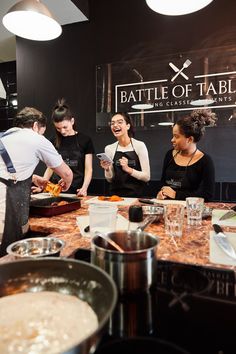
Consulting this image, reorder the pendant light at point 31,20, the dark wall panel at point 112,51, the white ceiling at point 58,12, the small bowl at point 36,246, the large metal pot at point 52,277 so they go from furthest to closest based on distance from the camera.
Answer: the white ceiling at point 58,12 < the dark wall panel at point 112,51 < the pendant light at point 31,20 < the small bowl at point 36,246 < the large metal pot at point 52,277

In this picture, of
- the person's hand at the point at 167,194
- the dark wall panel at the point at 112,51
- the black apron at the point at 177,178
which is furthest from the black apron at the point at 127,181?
the dark wall panel at the point at 112,51

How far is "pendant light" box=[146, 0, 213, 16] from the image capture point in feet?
5.24

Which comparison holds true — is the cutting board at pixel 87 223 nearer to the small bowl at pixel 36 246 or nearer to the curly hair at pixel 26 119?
the small bowl at pixel 36 246

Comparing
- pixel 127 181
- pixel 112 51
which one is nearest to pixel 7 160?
pixel 127 181

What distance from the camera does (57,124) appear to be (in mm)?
2746

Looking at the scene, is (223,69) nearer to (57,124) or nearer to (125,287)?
(57,124)

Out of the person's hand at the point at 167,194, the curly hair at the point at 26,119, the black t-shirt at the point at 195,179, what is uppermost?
the curly hair at the point at 26,119

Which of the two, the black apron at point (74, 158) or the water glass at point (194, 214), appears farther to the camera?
the black apron at point (74, 158)

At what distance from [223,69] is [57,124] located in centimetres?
195

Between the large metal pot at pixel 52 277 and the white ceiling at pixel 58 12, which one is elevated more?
the white ceiling at pixel 58 12

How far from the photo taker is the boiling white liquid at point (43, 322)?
50cm

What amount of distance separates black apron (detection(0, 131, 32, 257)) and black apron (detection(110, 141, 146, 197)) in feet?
4.12

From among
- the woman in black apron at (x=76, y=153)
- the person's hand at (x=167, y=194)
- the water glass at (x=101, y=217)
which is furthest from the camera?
the woman in black apron at (x=76, y=153)

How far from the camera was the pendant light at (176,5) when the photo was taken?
160 cm
